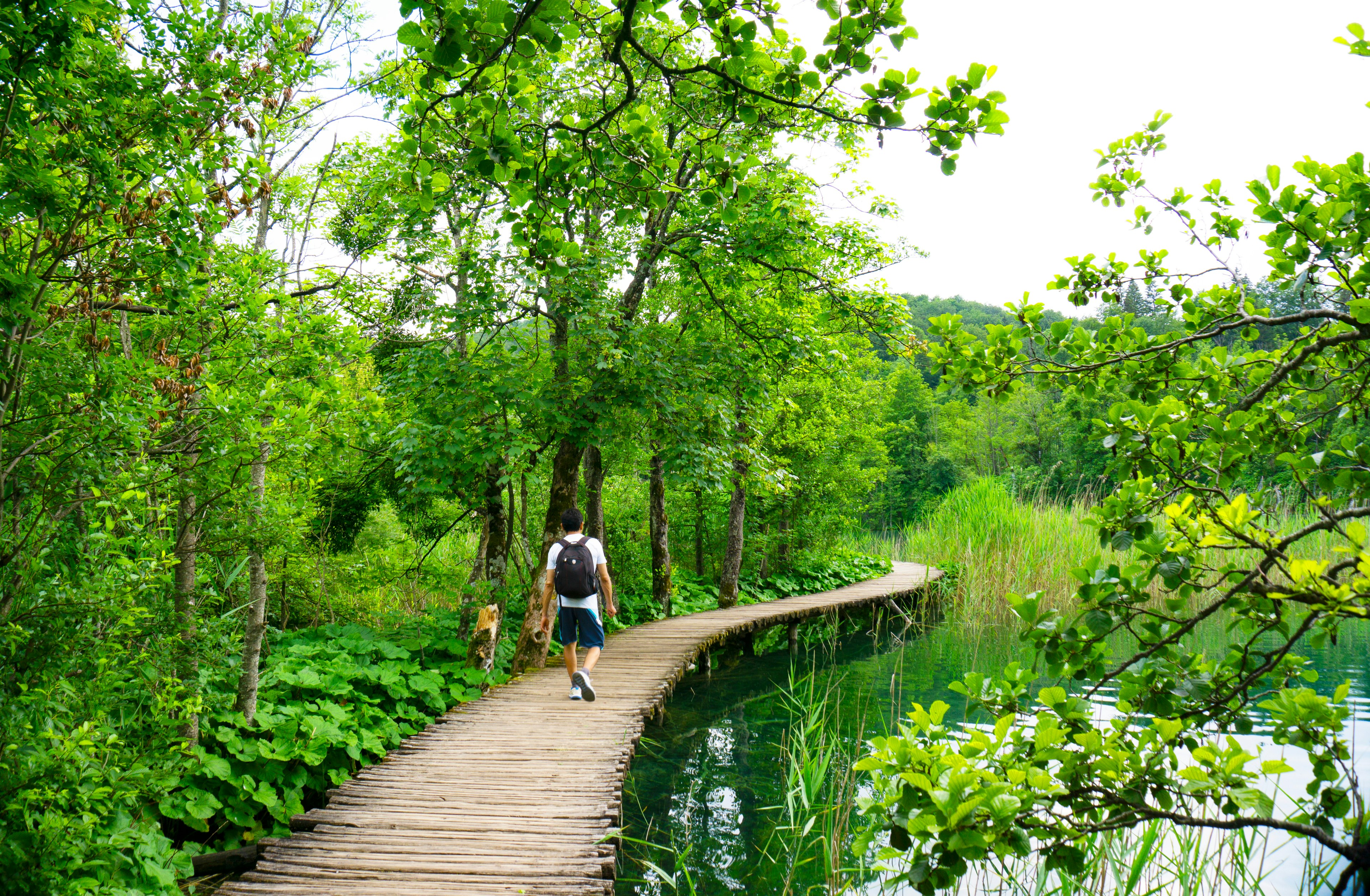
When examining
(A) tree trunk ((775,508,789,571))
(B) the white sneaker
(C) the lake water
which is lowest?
(C) the lake water

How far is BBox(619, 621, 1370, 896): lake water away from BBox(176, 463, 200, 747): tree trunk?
2.40 meters

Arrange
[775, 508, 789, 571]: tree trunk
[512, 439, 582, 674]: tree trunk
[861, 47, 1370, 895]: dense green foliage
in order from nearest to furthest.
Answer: [861, 47, 1370, 895]: dense green foliage < [512, 439, 582, 674]: tree trunk < [775, 508, 789, 571]: tree trunk

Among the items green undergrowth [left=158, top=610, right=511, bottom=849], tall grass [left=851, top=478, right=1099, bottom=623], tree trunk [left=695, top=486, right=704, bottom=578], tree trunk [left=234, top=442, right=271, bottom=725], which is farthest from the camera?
tree trunk [left=695, top=486, right=704, bottom=578]

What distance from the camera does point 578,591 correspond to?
21.6ft

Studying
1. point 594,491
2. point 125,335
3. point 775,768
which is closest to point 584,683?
point 775,768

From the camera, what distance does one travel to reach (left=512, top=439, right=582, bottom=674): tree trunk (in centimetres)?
854

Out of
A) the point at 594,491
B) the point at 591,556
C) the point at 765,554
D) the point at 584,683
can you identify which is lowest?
the point at 584,683

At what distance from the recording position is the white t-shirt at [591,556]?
21.7ft

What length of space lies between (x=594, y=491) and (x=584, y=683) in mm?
3775

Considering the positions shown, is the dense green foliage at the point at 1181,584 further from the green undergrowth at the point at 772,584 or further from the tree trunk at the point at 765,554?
the tree trunk at the point at 765,554

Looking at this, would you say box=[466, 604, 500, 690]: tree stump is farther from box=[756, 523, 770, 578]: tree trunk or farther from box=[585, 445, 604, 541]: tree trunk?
box=[756, 523, 770, 578]: tree trunk

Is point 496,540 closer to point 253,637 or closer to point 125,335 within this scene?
point 253,637

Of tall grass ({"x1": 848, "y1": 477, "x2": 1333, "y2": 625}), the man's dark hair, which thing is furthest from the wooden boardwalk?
tall grass ({"x1": 848, "y1": 477, "x2": 1333, "y2": 625})

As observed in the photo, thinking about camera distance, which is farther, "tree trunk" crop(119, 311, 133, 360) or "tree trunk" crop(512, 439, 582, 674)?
"tree trunk" crop(512, 439, 582, 674)
